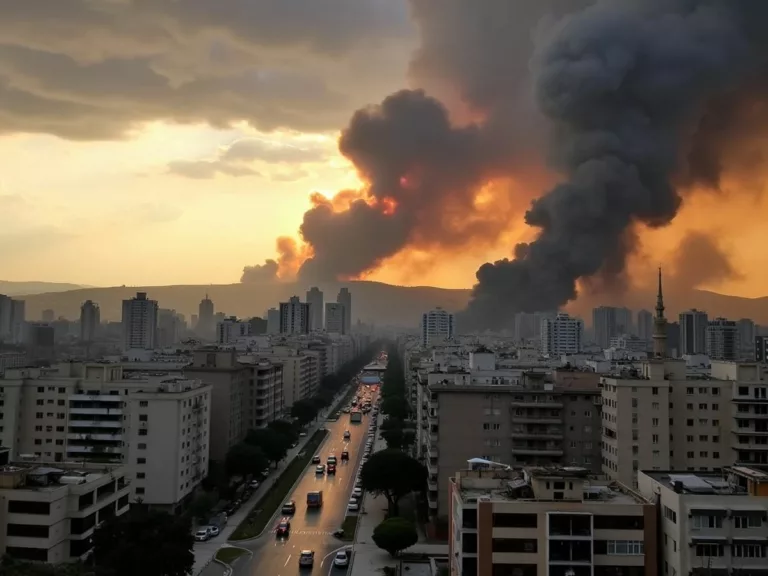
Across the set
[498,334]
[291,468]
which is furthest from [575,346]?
[291,468]

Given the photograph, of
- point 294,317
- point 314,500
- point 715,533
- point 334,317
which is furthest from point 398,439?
point 334,317

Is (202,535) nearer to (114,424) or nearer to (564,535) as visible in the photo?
(114,424)

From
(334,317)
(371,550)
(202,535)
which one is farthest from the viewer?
(334,317)

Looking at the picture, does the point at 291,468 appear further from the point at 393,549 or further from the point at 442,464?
the point at 393,549

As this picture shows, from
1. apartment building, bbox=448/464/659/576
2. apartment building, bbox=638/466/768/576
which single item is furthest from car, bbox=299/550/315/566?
apartment building, bbox=638/466/768/576

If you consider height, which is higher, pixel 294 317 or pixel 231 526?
pixel 294 317

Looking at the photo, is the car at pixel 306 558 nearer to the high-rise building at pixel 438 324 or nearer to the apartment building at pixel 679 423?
the apartment building at pixel 679 423

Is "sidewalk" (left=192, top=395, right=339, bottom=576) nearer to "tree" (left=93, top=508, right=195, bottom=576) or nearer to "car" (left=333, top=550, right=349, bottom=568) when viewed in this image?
"car" (left=333, top=550, right=349, bottom=568)
